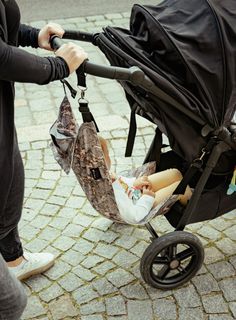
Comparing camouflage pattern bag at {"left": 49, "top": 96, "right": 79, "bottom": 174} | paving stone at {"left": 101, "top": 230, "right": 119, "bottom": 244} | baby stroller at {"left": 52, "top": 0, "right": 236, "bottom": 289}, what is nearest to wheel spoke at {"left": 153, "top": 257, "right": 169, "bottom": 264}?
baby stroller at {"left": 52, "top": 0, "right": 236, "bottom": 289}

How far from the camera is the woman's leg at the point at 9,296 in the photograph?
2090 mm

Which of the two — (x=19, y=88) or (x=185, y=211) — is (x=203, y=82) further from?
(x=19, y=88)

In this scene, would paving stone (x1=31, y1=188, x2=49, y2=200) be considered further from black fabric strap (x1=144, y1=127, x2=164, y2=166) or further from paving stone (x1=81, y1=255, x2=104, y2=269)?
black fabric strap (x1=144, y1=127, x2=164, y2=166)

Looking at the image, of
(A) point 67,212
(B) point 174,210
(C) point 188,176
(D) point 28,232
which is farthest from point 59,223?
(C) point 188,176

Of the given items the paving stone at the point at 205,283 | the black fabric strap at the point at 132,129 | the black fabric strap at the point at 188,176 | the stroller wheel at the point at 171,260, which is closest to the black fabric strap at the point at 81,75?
the black fabric strap at the point at 132,129

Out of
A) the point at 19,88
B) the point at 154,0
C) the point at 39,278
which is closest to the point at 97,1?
Result: the point at 154,0

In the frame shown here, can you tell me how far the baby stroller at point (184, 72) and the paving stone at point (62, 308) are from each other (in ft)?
1.65

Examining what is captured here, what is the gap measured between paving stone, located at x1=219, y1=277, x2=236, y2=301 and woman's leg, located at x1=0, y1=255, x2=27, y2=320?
130 centimetres

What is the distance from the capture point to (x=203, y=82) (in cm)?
239

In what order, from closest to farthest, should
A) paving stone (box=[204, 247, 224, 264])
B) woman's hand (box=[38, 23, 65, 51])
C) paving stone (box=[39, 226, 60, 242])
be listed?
woman's hand (box=[38, 23, 65, 51]) < paving stone (box=[204, 247, 224, 264]) < paving stone (box=[39, 226, 60, 242])

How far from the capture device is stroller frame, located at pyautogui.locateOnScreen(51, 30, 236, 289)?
223cm

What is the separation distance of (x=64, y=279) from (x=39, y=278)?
16cm

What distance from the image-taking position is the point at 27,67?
6.71ft

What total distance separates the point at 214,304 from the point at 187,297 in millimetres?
162
